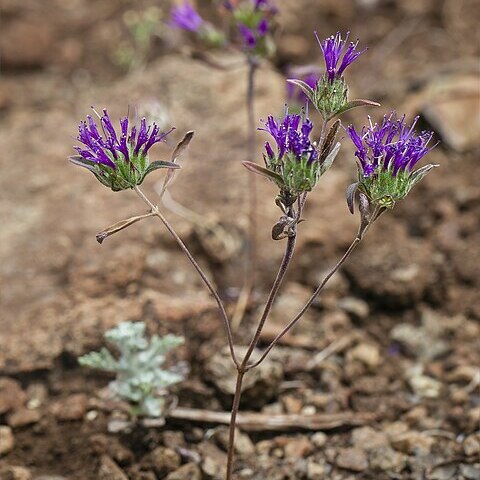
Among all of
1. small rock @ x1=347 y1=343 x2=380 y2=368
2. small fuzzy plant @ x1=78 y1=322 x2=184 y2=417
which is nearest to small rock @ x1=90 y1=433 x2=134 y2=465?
small fuzzy plant @ x1=78 y1=322 x2=184 y2=417

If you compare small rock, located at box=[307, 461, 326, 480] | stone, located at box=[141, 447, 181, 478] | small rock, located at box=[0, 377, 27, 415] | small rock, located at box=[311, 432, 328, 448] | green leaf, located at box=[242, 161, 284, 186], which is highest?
green leaf, located at box=[242, 161, 284, 186]

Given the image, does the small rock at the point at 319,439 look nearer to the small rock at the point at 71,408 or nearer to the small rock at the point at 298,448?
the small rock at the point at 298,448

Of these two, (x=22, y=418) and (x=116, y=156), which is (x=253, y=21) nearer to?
(x=116, y=156)

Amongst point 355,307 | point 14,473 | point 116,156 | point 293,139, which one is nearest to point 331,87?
point 293,139

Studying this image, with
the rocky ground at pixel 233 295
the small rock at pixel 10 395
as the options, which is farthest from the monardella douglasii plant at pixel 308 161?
the small rock at pixel 10 395

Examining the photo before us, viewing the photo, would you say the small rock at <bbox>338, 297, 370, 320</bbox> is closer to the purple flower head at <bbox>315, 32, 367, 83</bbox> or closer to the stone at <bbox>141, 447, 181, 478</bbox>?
the stone at <bbox>141, 447, 181, 478</bbox>

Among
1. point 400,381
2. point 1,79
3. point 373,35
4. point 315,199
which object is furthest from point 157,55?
point 400,381

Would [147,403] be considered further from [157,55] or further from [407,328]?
[157,55]
